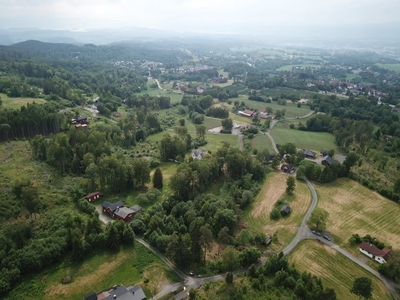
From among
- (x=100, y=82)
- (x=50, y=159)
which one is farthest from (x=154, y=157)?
(x=100, y=82)

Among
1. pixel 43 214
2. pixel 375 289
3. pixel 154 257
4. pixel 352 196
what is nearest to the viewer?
pixel 375 289

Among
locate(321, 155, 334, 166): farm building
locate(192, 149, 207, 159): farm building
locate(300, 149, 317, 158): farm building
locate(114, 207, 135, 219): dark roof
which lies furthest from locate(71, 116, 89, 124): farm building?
locate(321, 155, 334, 166): farm building

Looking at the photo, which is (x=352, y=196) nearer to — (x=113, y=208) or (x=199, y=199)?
(x=199, y=199)

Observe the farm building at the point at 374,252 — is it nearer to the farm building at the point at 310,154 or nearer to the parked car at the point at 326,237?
the parked car at the point at 326,237

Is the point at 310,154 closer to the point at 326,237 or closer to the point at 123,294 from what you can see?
the point at 326,237

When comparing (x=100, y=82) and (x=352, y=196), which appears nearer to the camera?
(x=352, y=196)

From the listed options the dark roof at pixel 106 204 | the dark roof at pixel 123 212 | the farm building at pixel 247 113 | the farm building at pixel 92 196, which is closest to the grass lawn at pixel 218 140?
the farm building at pixel 247 113

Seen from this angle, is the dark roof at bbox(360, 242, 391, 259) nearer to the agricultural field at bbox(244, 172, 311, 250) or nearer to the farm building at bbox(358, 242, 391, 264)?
the farm building at bbox(358, 242, 391, 264)
